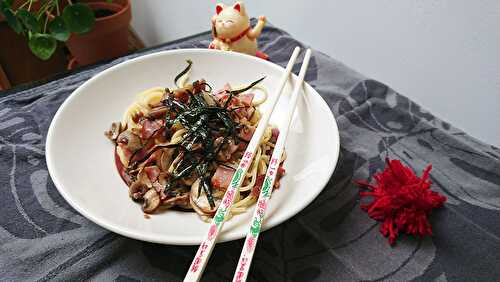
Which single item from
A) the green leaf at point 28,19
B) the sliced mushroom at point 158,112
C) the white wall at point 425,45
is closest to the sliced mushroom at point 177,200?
the sliced mushroom at point 158,112

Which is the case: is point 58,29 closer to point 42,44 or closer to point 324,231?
point 42,44

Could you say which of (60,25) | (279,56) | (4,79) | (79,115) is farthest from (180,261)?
(4,79)

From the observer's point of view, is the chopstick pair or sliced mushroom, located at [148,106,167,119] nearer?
the chopstick pair

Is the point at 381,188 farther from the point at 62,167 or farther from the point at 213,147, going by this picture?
the point at 62,167

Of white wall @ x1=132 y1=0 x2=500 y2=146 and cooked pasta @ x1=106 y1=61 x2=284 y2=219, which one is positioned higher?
white wall @ x1=132 y1=0 x2=500 y2=146

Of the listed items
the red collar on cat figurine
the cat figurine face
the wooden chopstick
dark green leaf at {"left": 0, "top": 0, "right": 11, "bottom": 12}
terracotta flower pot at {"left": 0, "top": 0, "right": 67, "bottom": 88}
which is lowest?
terracotta flower pot at {"left": 0, "top": 0, "right": 67, "bottom": 88}

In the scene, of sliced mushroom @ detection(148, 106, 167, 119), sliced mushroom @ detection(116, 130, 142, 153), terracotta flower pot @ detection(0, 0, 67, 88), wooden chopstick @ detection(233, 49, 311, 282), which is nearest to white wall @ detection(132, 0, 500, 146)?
wooden chopstick @ detection(233, 49, 311, 282)

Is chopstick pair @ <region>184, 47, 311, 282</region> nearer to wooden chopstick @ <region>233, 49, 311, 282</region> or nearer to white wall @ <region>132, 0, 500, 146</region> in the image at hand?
wooden chopstick @ <region>233, 49, 311, 282</region>

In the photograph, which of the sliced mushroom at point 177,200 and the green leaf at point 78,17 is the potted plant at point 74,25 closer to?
the green leaf at point 78,17

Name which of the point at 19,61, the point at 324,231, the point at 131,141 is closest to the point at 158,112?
the point at 131,141
